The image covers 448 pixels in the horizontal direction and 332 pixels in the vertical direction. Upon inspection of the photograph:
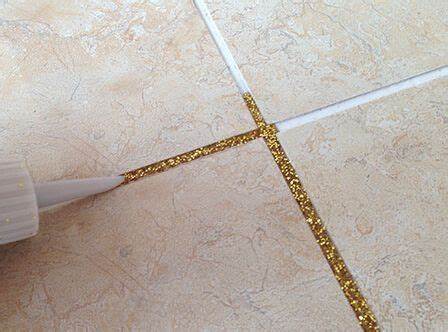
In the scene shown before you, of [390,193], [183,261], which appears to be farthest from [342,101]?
[183,261]

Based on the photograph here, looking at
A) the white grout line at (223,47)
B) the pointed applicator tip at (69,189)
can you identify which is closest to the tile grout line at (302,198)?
the white grout line at (223,47)

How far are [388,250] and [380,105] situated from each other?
0.17m

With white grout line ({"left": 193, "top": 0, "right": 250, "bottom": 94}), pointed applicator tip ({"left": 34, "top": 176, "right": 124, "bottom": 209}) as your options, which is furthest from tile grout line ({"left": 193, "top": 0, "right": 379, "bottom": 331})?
pointed applicator tip ({"left": 34, "top": 176, "right": 124, "bottom": 209})

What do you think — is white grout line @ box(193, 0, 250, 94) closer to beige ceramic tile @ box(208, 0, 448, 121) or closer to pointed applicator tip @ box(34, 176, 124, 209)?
beige ceramic tile @ box(208, 0, 448, 121)

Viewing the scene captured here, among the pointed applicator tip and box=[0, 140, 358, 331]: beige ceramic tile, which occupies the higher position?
the pointed applicator tip

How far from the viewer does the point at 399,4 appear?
63cm

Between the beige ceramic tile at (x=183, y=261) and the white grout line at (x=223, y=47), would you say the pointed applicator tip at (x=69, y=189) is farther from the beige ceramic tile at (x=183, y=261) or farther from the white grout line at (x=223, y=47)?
the white grout line at (x=223, y=47)

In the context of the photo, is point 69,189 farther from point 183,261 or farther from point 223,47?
point 223,47

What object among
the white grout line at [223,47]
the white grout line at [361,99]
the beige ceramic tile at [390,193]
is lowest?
the beige ceramic tile at [390,193]

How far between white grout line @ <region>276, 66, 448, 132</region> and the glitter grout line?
0.13 feet

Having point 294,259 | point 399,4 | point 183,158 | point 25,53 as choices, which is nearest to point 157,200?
point 183,158

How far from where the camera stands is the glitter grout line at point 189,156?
1.77ft

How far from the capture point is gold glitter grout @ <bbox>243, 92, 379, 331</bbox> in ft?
1.54

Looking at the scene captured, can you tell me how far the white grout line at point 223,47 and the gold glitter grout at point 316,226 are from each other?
17 mm
